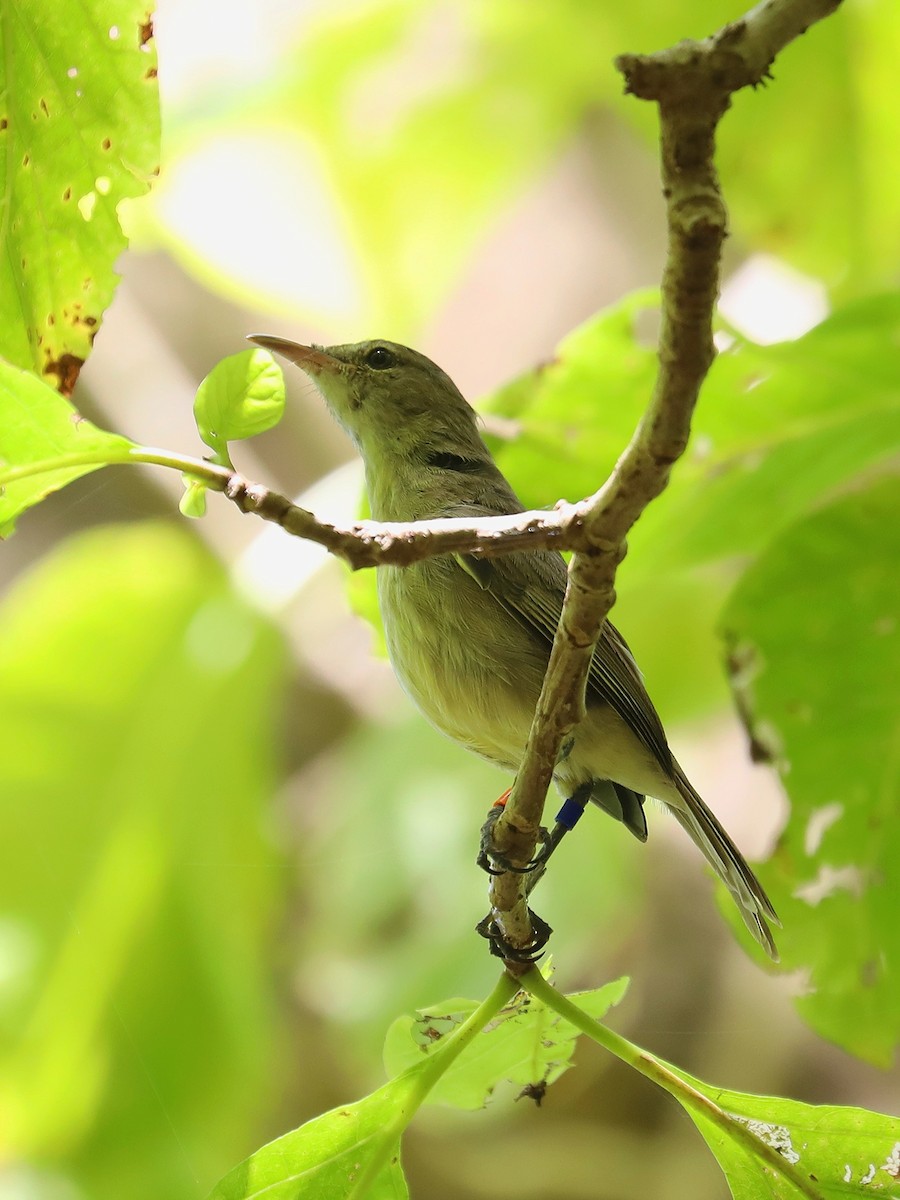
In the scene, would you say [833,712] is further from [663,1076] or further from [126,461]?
[126,461]

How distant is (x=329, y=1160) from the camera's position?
1264 millimetres

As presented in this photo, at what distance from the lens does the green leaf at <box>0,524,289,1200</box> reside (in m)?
2.19

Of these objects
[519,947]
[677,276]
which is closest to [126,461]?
[677,276]

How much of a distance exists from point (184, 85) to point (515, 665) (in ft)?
5.48

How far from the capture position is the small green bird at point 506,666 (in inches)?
65.7

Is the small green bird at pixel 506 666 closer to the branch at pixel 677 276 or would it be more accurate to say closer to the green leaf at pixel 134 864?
the branch at pixel 677 276

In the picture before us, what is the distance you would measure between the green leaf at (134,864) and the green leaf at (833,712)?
1087mm

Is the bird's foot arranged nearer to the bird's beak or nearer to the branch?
the branch

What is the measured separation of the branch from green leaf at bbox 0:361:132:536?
41 centimetres

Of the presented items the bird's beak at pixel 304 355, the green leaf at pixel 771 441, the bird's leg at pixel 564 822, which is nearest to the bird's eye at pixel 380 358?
the bird's beak at pixel 304 355

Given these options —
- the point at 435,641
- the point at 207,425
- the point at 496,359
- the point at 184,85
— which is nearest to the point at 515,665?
the point at 435,641

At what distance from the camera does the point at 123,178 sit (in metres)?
1.04

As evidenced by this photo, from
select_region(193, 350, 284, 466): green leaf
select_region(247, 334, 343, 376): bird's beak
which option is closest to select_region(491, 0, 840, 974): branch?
select_region(193, 350, 284, 466): green leaf

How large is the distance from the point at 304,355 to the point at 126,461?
46.9 inches
